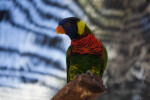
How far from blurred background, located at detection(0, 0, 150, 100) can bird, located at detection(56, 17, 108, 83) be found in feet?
1.13

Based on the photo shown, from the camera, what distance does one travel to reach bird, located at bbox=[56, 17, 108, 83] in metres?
1.22

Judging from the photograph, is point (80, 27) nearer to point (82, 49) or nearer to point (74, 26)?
point (74, 26)

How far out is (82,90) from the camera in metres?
0.84

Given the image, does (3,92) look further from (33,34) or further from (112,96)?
(112,96)

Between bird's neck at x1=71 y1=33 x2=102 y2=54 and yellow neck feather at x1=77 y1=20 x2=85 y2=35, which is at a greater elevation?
yellow neck feather at x1=77 y1=20 x2=85 y2=35

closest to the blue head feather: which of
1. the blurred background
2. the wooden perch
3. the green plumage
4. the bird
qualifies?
the bird

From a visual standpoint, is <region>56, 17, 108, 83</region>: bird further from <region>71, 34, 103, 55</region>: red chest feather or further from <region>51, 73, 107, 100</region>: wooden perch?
<region>51, 73, 107, 100</region>: wooden perch

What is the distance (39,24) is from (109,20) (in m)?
0.78

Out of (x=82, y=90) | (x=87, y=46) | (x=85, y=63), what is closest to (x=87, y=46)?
(x=87, y=46)

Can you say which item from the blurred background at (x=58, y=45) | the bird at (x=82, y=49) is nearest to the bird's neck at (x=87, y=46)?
the bird at (x=82, y=49)

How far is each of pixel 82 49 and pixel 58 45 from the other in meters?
0.44

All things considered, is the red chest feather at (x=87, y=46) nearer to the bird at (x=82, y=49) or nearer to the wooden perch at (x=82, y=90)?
the bird at (x=82, y=49)

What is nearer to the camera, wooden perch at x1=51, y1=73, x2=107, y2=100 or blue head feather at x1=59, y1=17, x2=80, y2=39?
wooden perch at x1=51, y1=73, x2=107, y2=100

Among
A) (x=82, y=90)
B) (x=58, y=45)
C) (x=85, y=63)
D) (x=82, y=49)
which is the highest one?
(x=58, y=45)
